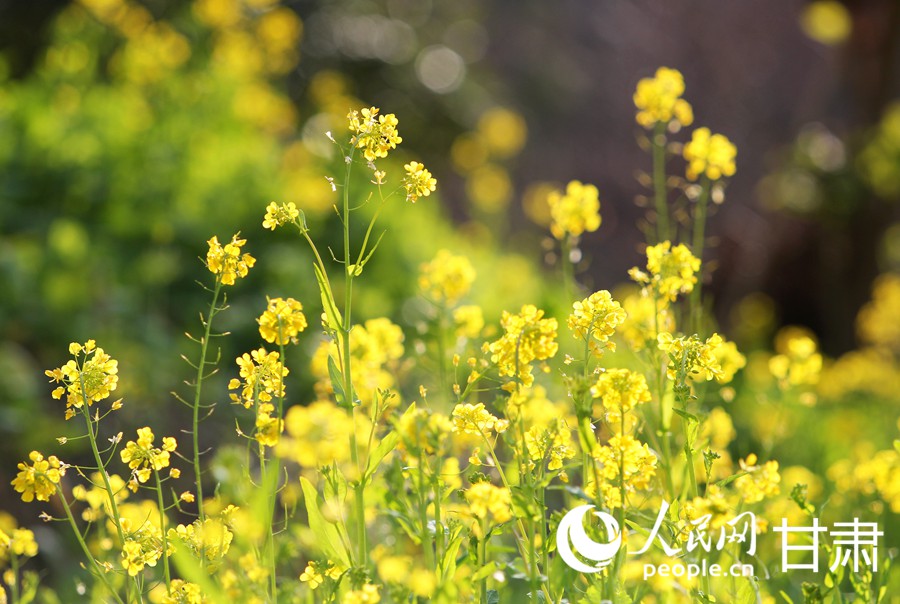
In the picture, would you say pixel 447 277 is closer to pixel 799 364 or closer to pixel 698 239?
pixel 698 239

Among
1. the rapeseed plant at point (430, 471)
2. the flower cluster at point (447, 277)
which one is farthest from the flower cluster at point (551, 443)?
the flower cluster at point (447, 277)

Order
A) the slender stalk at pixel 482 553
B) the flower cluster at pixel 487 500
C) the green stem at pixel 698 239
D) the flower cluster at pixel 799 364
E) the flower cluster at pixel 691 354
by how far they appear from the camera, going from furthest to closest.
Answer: the flower cluster at pixel 799 364, the green stem at pixel 698 239, the flower cluster at pixel 691 354, the slender stalk at pixel 482 553, the flower cluster at pixel 487 500

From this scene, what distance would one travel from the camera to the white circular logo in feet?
5.12

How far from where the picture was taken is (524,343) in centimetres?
158

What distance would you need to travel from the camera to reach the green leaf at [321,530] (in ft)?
5.30

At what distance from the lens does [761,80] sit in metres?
10.9

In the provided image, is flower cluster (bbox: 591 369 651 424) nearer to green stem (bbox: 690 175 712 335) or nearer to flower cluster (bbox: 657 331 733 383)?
flower cluster (bbox: 657 331 733 383)

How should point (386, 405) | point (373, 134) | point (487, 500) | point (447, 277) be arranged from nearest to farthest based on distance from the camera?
point (487, 500)
point (373, 134)
point (386, 405)
point (447, 277)

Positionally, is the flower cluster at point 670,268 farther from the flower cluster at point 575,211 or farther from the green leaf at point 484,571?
the green leaf at point 484,571

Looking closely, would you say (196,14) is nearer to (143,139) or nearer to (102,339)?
(143,139)

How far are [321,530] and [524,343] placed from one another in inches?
16.5

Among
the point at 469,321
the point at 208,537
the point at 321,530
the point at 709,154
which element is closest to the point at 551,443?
the point at 321,530

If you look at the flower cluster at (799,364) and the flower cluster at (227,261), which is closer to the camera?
the flower cluster at (227,261)

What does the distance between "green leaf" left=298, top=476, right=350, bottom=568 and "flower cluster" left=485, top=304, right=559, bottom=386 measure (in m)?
0.35
